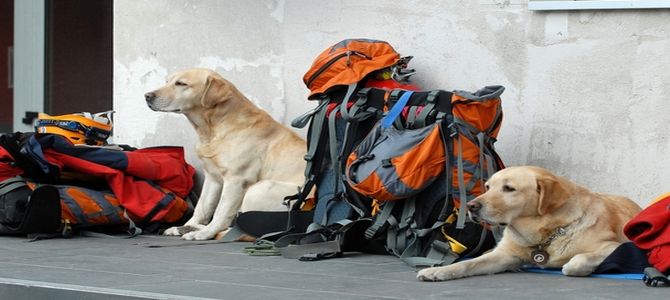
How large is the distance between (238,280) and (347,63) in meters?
1.82

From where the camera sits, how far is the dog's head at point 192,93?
7676mm

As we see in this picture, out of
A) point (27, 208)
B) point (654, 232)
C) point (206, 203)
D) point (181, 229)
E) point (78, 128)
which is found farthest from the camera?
point (78, 128)

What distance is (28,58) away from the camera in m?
11.1

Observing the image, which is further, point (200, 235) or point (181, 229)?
point (181, 229)

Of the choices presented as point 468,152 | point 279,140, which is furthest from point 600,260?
point 279,140

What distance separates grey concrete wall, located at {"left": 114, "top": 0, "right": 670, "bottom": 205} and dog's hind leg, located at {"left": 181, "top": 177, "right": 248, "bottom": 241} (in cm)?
68

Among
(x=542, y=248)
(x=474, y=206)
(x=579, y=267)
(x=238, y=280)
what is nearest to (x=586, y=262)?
(x=579, y=267)

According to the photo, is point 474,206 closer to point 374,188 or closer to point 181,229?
point 374,188

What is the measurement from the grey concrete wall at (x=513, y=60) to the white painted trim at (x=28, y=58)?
2673 mm

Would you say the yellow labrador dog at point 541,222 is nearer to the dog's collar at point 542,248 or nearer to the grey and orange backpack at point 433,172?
A: the dog's collar at point 542,248

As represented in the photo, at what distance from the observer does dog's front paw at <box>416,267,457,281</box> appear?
5574 millimetres

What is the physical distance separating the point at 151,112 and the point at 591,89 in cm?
336

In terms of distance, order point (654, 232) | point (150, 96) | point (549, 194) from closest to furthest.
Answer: point (654, 232), point (549, 194), point (150, 96)

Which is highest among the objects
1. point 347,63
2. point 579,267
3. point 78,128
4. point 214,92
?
point 347,63
